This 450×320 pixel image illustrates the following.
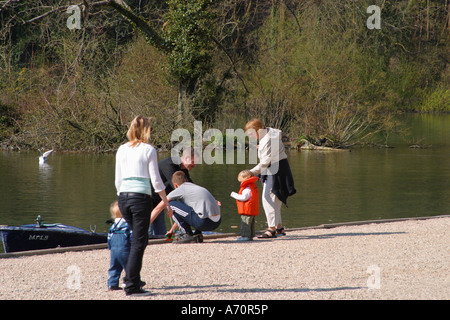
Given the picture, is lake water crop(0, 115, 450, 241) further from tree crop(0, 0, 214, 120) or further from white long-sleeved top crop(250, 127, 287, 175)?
tree crop(0, 0, 214, 120)

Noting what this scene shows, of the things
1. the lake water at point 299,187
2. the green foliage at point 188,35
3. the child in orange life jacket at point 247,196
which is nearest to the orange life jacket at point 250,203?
the child in orange life jacket at point 247,196

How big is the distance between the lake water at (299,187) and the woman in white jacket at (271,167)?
2.39 metres

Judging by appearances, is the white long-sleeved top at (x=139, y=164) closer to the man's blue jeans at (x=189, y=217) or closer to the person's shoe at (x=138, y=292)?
the person's shoe at (x=138, y=292)

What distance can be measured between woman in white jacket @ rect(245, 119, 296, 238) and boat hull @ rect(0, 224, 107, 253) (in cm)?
229

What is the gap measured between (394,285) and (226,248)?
2565 millimetres

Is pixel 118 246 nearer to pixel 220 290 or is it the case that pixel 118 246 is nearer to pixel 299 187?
pixel 220 290

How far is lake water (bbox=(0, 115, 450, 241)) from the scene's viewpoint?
1301 cm

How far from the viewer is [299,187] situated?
17.0 m

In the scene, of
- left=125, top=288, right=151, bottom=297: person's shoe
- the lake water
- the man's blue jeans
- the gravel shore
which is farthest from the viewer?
the lake water

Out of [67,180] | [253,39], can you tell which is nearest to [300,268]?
[67,180]

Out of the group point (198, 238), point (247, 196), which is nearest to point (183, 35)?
point (247, 196)

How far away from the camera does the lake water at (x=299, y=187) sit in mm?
13008

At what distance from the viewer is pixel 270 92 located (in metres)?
29.8

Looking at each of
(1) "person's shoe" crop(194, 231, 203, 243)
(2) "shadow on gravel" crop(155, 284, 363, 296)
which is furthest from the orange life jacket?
(2) "shadow on gravel" crop(155, 284, 363, 296)
